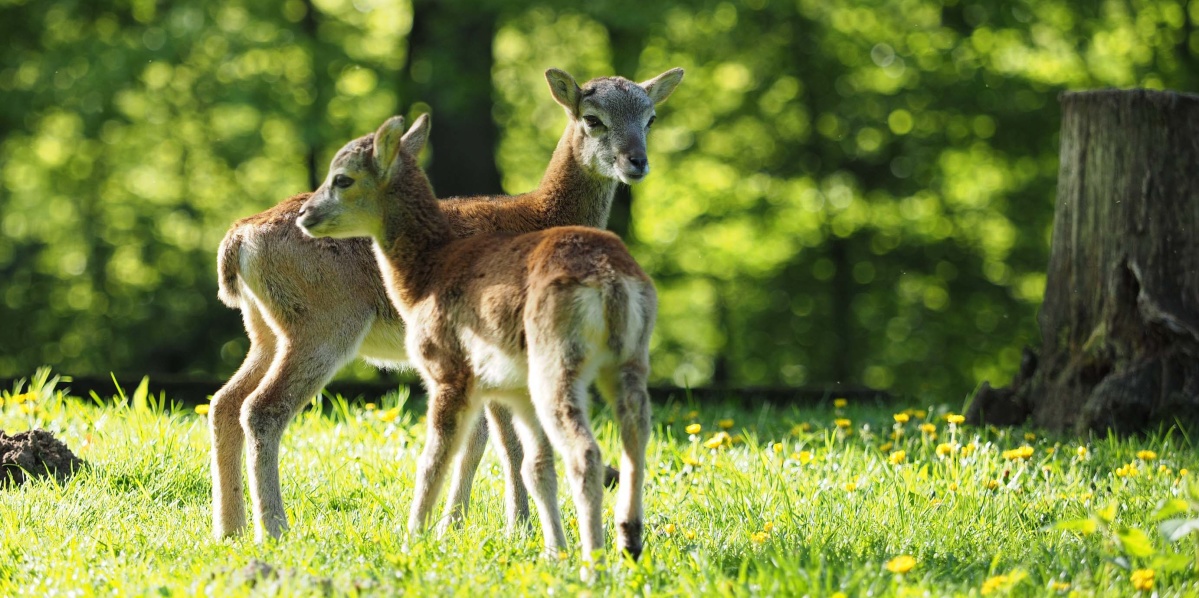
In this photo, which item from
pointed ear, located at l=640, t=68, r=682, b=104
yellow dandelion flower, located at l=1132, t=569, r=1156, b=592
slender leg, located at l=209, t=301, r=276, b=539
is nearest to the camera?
yellow dandelion flower, located at l=1132, t=569, r=1156, b=592

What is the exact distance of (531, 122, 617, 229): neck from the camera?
6918 mm

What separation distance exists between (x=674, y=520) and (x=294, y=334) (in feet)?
6.19

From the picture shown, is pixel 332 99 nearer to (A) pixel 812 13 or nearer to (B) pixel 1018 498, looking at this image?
(A) pixel 812 13

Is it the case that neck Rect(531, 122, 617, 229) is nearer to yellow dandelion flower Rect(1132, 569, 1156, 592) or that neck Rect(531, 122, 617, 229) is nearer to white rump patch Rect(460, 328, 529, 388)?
white rump patch Rect(460, 328, 529, 388)

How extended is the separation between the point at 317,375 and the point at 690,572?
2.20 m

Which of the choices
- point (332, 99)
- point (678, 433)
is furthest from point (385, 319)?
point (332, 99)

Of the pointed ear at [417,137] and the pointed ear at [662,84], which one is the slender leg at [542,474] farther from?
Result: the pointed ear at [662,84]

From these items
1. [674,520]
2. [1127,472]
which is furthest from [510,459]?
[1127,472]

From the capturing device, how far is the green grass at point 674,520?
451cm

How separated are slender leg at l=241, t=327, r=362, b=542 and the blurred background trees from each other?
8.17m

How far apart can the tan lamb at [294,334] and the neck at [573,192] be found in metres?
0.09

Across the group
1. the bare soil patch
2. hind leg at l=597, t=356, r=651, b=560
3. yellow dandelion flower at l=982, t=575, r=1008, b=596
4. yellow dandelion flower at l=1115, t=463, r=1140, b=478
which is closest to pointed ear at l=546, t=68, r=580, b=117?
hind leg at l=597, t=356, r=651, b=560

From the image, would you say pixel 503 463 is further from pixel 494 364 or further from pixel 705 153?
pixel 705 153

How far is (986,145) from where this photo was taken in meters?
17.2
